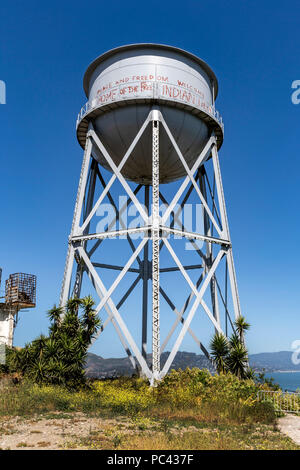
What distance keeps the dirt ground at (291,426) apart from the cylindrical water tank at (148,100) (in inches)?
548

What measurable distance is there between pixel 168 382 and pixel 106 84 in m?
15.2

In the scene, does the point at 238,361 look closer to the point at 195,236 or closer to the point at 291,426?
the point at 291,426

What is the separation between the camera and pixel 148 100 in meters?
20.2

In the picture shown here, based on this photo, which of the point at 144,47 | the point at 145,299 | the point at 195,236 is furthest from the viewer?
the point at 145,299

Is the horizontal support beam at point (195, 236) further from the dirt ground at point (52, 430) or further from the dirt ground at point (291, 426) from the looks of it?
the dirt ground at point (52, 430)

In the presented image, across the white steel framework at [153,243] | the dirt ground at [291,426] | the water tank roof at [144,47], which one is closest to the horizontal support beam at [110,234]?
the white steel framework at [153,243]

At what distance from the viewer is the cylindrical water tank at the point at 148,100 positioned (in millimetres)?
20484

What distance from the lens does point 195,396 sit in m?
15.4

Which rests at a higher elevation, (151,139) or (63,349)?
(151,139)

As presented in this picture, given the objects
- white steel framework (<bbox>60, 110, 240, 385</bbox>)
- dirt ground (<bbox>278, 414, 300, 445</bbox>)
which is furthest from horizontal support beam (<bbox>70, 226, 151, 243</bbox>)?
dirt ground (<bbox>278, 414, 300, 445</bbox>)

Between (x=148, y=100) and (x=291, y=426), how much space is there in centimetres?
1540

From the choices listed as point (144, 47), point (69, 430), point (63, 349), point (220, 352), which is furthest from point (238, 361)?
point (144, 47)

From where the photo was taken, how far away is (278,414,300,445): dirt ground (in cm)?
1148

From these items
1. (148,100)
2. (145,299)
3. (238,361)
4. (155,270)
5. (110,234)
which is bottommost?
(238,361)
